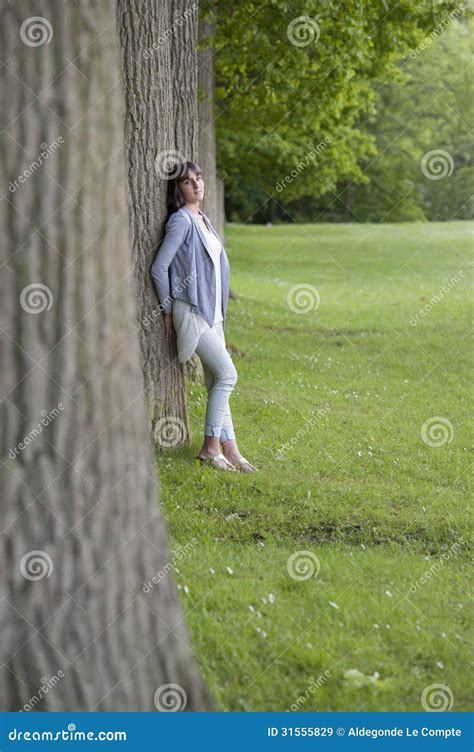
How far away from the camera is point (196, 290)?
8.05 m

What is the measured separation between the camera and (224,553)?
261 inches

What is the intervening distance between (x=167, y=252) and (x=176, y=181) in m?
0.64

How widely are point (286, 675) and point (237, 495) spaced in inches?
113

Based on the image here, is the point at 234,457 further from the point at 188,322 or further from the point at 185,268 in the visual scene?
the point at 185,268

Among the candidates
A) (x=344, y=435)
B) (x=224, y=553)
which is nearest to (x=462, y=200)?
(x=344, y=435)

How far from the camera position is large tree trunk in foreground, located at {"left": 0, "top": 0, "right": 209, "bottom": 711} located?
4125 millimetres

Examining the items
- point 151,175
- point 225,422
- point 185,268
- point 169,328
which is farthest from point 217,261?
point 225,422

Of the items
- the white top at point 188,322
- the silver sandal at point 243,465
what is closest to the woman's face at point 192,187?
the white top at point 188,322

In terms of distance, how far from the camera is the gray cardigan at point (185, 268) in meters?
8.05

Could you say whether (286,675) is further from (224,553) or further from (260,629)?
(224,553)

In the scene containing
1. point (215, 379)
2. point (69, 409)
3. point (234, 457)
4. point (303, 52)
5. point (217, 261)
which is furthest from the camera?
point (303, 52)

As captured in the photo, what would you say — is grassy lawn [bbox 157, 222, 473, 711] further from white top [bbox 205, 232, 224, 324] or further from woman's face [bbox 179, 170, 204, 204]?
woman's face [bbox 179, 170, 204, 204]

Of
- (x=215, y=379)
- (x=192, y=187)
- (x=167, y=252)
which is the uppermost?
(x=192, y=187)

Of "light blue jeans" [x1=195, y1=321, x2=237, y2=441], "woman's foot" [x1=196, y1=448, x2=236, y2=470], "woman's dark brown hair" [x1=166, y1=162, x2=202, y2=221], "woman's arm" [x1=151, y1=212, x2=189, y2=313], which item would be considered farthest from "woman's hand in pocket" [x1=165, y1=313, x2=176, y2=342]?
"woman's foot" [x1=196, y1=448, x2=236, y2=470]
